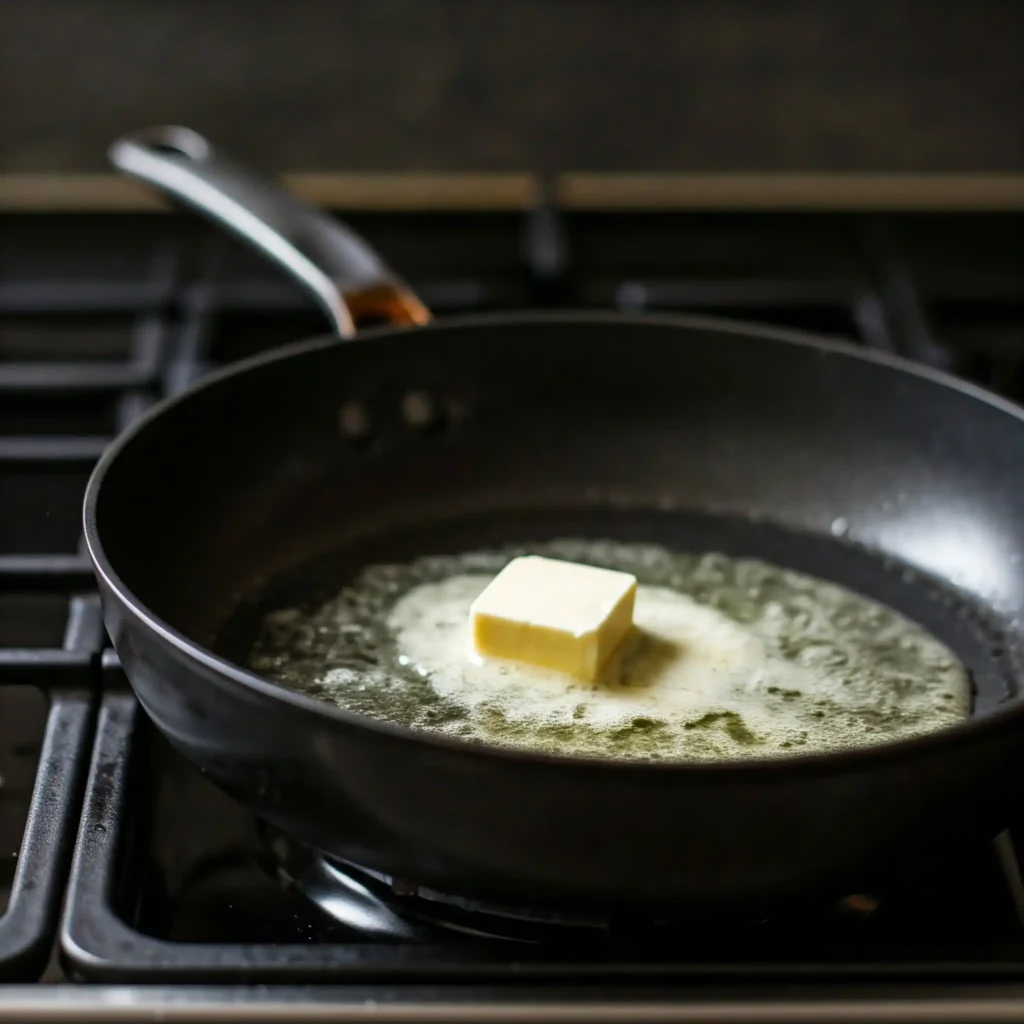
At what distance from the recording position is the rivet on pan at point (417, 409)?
849 mm

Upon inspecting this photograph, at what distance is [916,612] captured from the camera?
2.43 feet

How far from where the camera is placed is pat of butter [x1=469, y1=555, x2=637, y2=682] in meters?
0.61

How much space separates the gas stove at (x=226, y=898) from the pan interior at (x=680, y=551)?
0.33 feet

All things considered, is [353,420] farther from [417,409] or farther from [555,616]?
[555,616]

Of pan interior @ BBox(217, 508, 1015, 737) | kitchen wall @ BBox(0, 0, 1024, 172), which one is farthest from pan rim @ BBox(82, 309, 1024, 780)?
kitchen wall @ BBox(0, 0, 1024, 172)

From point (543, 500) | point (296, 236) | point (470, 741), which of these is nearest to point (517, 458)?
point (543, 500)

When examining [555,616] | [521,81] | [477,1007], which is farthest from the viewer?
[521,81]

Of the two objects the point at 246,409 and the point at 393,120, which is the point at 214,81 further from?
the point at 246,409

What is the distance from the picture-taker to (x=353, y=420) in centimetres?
84

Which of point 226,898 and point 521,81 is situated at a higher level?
point 521,81

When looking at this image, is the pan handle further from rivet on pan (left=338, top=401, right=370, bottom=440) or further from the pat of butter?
the pat of butter

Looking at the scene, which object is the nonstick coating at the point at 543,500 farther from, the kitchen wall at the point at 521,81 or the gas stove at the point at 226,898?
the kitchen wall at the point at 521,81

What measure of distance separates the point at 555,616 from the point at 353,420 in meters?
0.27

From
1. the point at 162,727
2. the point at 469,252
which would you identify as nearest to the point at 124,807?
the point at 162,727
